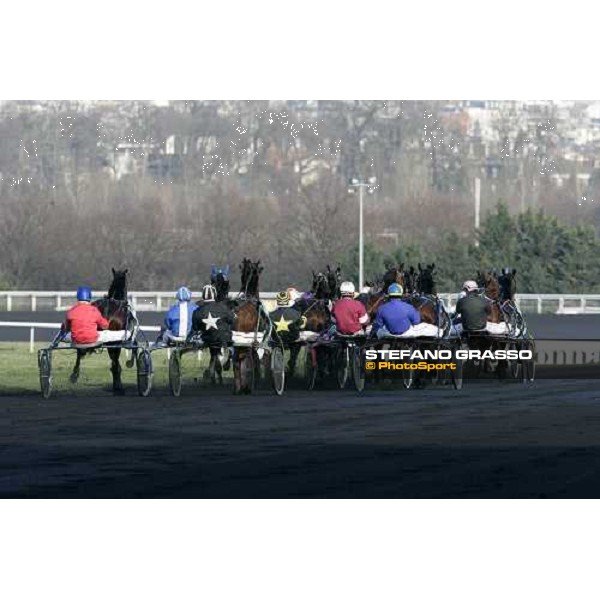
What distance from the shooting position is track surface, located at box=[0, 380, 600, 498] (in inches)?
723

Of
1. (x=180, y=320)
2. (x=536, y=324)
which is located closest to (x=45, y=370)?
(x=180, y=320)

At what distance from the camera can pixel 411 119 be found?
150250 millimetres

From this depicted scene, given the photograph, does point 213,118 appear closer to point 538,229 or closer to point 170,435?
point 538,229

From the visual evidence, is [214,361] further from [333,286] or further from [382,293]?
[382,293]

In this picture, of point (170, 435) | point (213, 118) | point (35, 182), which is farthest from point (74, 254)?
point (170, 435)

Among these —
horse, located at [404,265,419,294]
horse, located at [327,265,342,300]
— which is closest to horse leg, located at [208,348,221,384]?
horse, located at [327,265,342,300]

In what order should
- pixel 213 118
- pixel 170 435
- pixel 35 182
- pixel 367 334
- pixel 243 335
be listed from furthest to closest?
pixel 213 118 → pixel 35 182 → pixel 367 334 → pixel 243 335 → pixel 170 435

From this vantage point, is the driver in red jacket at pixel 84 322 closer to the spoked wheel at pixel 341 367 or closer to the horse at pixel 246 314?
the horse at pixel 246 314

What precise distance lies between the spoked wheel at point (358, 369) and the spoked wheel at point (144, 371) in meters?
3.13

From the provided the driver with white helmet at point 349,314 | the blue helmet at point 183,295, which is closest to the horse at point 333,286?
the driver with white helmet at point 349,314

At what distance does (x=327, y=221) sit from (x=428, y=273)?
2876 inches

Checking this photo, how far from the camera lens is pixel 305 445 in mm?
23109

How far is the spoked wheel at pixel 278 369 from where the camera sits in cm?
3222

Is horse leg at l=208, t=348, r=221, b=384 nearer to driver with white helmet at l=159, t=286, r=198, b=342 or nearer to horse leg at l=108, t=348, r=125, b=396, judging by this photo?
driver with white helmet at l=159, t=286, r=198, b=342
